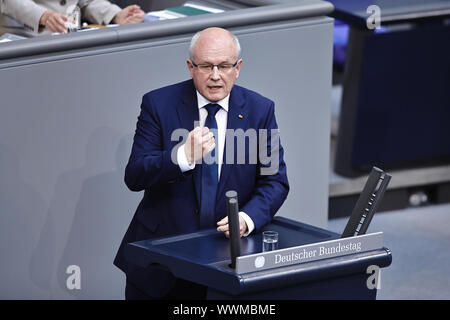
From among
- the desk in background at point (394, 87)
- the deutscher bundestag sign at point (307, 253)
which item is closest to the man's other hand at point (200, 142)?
the deutscher bundestag sign at point (307, 253)

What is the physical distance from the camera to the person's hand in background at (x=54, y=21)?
212 inches

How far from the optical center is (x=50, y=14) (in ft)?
17.8

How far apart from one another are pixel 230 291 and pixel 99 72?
1.72 m

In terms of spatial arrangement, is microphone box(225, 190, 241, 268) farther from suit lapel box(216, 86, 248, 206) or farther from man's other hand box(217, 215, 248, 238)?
suit lapel box(216, 86, 248, 206)

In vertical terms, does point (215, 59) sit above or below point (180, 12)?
below

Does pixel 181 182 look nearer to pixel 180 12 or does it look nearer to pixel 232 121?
pixel 232 121

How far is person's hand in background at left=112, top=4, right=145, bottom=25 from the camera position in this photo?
5.73 m

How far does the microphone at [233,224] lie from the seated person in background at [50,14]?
2.37 meters

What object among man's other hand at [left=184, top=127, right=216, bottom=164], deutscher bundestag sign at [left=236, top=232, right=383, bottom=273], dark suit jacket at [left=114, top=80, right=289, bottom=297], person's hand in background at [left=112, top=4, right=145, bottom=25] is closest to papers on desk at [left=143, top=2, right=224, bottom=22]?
person's hand in background at [left=112, top=4, right=145, bottom=25]

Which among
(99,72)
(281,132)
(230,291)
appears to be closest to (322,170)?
(281,132)

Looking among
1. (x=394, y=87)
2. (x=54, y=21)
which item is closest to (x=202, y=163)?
(x=54, y=21)

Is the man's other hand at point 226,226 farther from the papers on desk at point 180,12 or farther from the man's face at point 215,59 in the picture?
the papers on desk at point 180,12

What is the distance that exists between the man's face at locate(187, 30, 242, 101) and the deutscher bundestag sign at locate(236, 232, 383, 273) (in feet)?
2.55

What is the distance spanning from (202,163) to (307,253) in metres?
0.75
